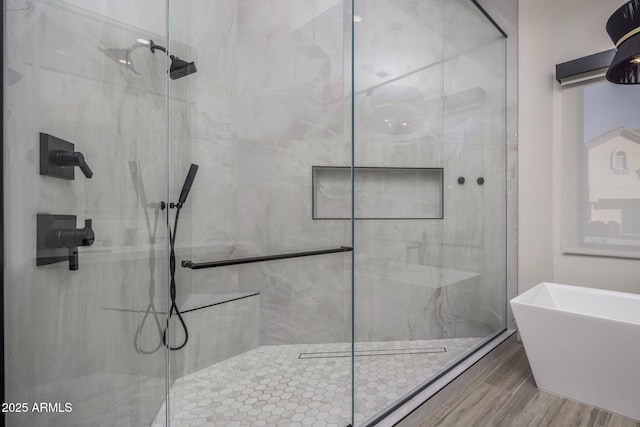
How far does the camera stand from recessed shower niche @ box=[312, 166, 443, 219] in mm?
1718

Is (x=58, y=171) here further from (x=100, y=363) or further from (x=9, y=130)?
(x=100, y=363)

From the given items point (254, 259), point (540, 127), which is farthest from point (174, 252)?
point (540, 127)

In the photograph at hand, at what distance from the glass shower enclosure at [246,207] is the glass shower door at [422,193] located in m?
0.01

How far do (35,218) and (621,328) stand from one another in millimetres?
2461

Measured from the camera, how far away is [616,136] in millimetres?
2412

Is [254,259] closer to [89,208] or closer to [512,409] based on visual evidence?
[89,208]

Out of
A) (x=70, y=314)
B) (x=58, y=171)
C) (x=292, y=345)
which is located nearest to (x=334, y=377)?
(x=292, y=345)

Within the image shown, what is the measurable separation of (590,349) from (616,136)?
1.73 metres

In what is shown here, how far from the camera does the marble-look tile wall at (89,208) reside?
863 millimetres

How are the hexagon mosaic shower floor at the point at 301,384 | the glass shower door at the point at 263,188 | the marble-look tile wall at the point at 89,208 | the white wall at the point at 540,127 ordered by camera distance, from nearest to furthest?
the marble-look tile wall at the point at 89,208, the hexagon mosaic shower floor at the point at 301,384, the glass shower door at the point at 263,188, the white wall at the point at 540,127

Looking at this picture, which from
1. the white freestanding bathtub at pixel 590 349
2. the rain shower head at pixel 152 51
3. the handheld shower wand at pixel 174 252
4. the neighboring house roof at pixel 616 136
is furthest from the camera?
the neighboring house roof at pixel 616 136

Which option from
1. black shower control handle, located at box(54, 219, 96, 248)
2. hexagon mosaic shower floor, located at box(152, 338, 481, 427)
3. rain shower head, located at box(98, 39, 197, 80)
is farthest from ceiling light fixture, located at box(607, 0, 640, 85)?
black shower control handle, located at box(54, 219, 96, 248)

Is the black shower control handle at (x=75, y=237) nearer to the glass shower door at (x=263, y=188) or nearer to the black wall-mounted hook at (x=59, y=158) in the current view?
the black wall-mounted hook at (x=59, y=158)

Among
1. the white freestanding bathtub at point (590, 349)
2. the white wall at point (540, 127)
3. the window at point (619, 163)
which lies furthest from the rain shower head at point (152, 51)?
the window at point (619, 163)
